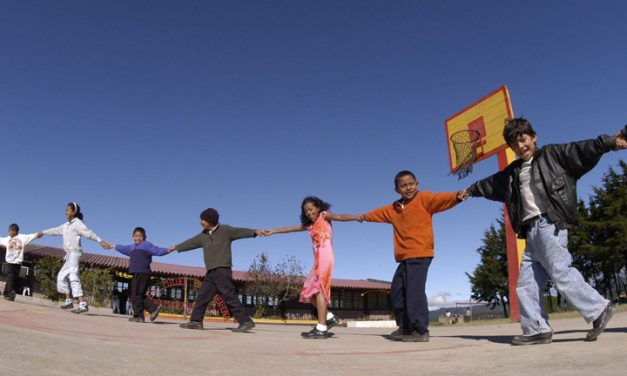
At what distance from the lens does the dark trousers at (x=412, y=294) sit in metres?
4.41

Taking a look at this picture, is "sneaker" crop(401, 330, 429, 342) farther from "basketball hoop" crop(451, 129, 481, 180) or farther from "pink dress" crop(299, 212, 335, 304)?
"basketball hoop" crop(451, 129, 481, 180)

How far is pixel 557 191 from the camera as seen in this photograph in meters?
3.53

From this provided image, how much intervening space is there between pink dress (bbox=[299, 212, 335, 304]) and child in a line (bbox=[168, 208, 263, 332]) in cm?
118

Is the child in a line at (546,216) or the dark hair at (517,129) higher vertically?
the dark hair at (517,129)

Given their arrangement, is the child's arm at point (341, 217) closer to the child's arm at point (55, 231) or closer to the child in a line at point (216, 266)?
the child in a line at point (216, 266)

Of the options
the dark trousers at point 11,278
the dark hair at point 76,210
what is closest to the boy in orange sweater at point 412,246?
the dark hair at point 76,210

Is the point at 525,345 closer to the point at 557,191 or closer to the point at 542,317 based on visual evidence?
the point at 542,317

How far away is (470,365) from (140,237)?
665 cm

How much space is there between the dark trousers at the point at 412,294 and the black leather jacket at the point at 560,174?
1.08 m

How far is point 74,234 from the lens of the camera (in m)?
8.16

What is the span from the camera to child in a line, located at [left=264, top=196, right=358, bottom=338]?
16.6 ft

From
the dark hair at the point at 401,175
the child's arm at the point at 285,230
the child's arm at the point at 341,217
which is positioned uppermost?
the dark hair at the point at 401,175

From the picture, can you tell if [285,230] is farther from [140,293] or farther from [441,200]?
[140,293]

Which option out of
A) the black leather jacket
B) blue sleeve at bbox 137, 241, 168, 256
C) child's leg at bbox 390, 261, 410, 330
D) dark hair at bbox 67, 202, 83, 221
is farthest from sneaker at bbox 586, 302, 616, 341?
dark hair at bbox 67, 202, 83, 221
